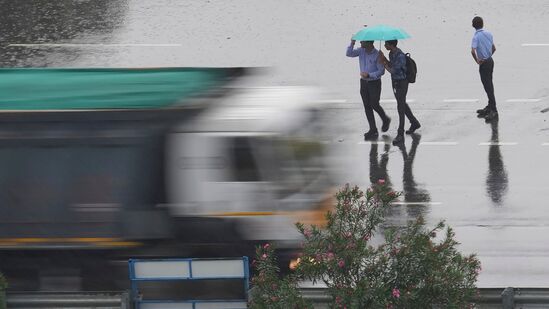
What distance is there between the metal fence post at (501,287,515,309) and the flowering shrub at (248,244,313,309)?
1.85 metres

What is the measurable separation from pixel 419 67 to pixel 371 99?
3223 millimetres

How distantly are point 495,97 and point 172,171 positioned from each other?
9.16m

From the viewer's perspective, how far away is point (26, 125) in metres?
14.0

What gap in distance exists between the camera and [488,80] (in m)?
20.4

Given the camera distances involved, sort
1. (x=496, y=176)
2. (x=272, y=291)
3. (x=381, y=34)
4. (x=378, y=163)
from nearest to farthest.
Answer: (x=272, y=291) < (x=496, y=176) < (x=378, y=163) < (x=381, y=34)

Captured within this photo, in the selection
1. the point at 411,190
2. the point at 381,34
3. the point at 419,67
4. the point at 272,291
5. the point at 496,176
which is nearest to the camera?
the point at 272,291

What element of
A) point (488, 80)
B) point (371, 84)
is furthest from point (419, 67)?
point (371, 84)

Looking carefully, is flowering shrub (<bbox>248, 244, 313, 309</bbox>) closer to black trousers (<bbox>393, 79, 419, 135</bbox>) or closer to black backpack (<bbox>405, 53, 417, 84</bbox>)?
black trousers (<bbox>393, 79, 419, 135</bbox>)

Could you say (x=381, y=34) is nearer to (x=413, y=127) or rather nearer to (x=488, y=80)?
(x=413, y=127)

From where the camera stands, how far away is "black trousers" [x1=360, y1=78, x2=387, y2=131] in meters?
19.8

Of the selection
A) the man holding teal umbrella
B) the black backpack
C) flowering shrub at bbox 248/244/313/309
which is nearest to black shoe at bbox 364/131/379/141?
the man holding teal umbrella

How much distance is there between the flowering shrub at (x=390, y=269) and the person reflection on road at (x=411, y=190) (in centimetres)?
647

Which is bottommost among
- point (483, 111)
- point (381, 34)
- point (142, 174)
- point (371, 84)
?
point (142, 174)

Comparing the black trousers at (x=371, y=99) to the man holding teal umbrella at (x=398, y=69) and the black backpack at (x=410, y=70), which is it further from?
the black backpack at (x=410, y=70)
